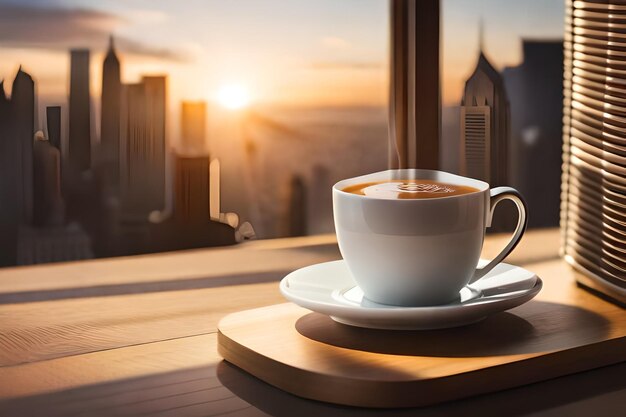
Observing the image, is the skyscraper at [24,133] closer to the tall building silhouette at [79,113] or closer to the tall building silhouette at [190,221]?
the tall building silhouette at [79,113]

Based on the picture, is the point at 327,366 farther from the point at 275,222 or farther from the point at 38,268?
the point at 275,222

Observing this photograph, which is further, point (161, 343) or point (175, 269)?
point (175, 269)

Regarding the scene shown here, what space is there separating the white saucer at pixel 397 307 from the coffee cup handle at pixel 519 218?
0.05 ft

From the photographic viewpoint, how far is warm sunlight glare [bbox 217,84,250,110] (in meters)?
1.57

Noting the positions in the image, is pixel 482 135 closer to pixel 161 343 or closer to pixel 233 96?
pixel 161 343

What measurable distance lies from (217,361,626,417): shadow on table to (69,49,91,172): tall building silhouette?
98 cm

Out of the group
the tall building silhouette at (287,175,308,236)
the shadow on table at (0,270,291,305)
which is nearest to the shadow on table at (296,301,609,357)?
the shadow on table at (0,270,291,305)

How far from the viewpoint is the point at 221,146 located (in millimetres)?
1590

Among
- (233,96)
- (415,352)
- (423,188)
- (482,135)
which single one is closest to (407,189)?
(423,188)

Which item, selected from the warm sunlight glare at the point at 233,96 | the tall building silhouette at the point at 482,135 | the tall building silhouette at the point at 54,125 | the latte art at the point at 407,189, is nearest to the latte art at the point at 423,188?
Result: the latte art at the point at 407,189

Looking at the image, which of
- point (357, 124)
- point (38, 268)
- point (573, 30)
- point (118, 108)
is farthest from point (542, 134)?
point (38, 268)

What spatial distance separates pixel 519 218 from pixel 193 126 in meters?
1.06

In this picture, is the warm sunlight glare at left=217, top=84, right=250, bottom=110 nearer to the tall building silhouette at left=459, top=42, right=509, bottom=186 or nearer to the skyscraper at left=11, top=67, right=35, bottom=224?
the skyscraper at left=11, top=67, right=35, bottom=224

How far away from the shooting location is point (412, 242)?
19.8 inches
